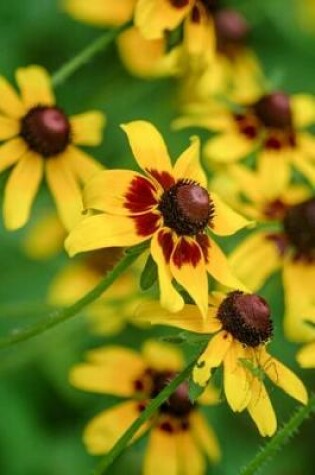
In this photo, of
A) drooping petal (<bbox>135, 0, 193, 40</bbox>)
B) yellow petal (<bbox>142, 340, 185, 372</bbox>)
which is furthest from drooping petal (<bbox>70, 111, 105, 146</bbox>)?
yellow petal (<bbox>142, 340, 185, 372</bbox>)

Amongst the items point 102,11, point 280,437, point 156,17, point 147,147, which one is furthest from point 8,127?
point 280,437

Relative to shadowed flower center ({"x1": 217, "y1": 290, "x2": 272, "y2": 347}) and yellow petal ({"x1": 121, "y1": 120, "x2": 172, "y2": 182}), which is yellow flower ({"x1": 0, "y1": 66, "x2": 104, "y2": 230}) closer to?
yellow petal ({"x1": 121, "y1": 120, "x2": 172, "y2": 182})

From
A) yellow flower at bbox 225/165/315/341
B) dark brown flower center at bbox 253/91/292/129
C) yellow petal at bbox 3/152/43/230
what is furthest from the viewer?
dark brown flower center at bbox 253/91/292/129

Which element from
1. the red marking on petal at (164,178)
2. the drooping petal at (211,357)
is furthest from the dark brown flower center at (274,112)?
the drooping petal at (211,357)

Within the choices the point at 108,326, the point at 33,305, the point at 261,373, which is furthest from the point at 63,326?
the point at 261,373

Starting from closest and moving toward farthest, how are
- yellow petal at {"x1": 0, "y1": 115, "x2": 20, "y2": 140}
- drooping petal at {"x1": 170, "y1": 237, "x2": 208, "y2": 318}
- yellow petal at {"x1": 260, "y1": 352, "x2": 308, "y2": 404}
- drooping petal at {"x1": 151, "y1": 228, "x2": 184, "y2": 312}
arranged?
1. drooping petal at {"x1": 151, "y1": 228, "x2": 184, "y2": 312}
2. drooping petal at {"x1": 170, "y1": 237, "x2": 208, "y2": 318}
3. yellow petal at {"x1": 260, "y1": 352, "x2": 308, "y2": 404}
4. yellow petal at {"x1": 0, "y1": 115, "x2": 20, "y2": 140}

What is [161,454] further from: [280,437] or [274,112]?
[274,112]

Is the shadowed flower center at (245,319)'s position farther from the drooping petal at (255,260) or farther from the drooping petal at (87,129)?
the drooping petal at (87,129)
